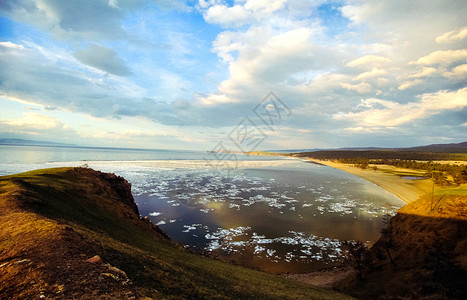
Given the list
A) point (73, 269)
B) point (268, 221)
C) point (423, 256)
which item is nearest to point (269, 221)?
point (268, 221)

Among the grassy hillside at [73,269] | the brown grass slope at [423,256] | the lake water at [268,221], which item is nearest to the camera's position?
the grassy hillside at [73,269]

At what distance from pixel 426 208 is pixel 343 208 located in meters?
16.7

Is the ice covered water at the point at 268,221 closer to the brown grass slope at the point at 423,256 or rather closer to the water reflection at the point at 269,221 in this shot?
the water reflection at the point at 269,221

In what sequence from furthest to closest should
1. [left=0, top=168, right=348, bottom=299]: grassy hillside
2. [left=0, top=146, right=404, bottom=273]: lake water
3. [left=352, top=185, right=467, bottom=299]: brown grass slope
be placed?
1. [left=0, top=146, right=404, bottom=273]: lake water
2. [left=352, top=185, right=467, bottom=299]: brown grass slope
3. [left=0, top=168, right=348, bottom=299]: grassy hillside

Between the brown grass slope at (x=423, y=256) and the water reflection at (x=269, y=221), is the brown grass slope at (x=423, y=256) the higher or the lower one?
the higher one

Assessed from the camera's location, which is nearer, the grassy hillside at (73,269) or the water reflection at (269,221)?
the grassy hillside at (73,269)

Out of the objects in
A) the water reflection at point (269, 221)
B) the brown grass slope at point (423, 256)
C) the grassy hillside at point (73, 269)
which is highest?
the grassy hillside at point (73, 269)

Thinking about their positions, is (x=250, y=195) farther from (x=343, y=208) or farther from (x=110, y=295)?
(x=110, y=295)

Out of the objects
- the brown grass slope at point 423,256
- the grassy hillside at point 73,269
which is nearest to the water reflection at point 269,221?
the brown grass slope at point 423,256

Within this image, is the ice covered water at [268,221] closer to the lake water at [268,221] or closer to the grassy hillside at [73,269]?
the lake water at [268,221]

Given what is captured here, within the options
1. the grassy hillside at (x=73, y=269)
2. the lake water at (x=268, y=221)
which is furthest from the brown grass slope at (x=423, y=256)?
A: the grassy hillside at (x=73, y=269)

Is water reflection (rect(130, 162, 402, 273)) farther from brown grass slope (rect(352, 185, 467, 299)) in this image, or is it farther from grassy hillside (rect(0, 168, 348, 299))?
grassy hillside (rect(0, 168, 348, 299))

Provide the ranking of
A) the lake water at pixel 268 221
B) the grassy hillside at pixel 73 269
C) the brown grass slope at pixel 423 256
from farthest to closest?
the lake water at pixel 268 221 < the brown grass slope at pixel 423 256 < the grassy hillside at pixel 73 269

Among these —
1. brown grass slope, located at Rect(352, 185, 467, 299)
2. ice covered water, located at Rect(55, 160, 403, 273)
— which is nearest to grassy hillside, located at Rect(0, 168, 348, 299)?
brown grass slope, located at Rect(352, 185, 467, 299)
